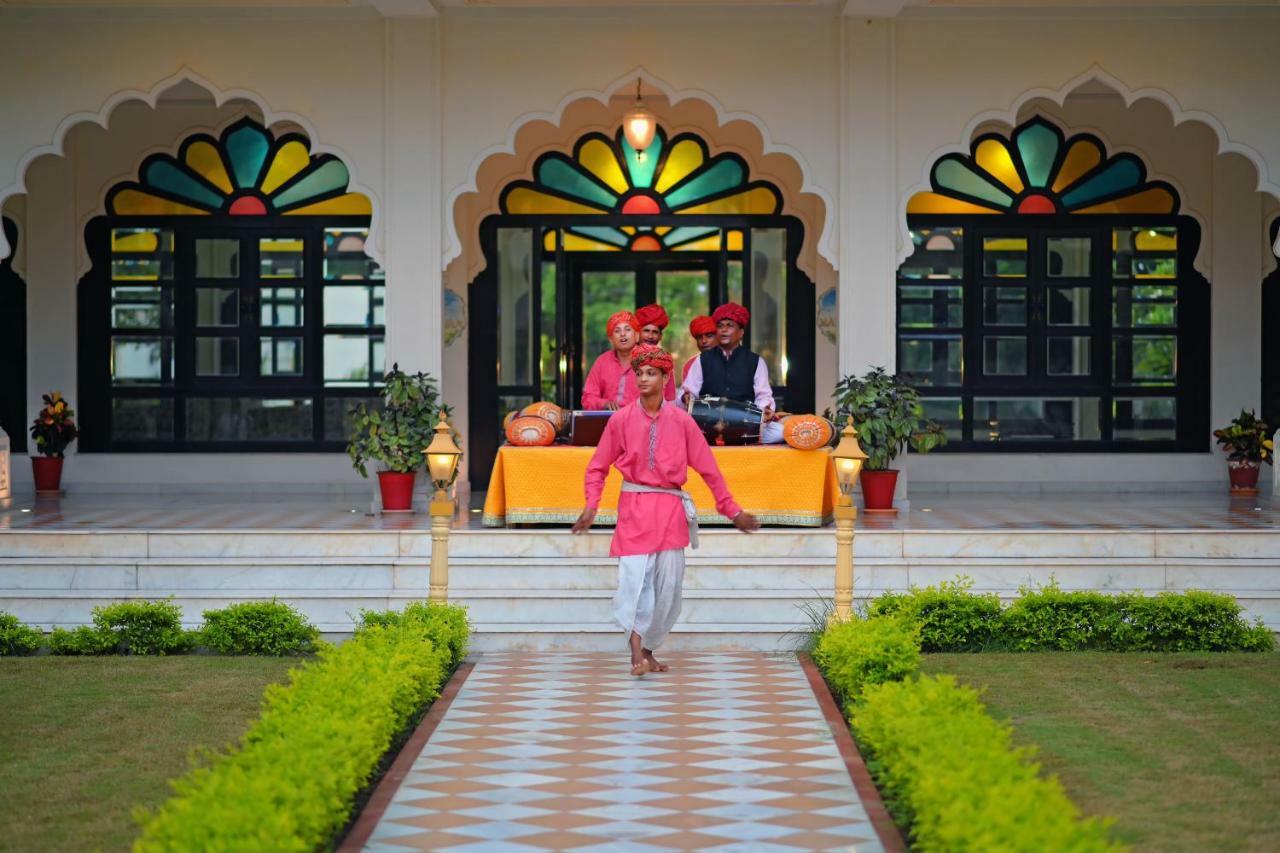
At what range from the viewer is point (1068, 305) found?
14.3m

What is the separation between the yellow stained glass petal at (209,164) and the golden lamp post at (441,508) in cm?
618

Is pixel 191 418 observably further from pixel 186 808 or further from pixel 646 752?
pixel 186 808

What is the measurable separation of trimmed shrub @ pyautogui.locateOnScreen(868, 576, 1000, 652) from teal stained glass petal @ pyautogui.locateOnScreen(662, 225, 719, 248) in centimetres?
624

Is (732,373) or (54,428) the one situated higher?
(732,373)

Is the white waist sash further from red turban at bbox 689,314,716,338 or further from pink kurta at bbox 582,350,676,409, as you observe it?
red turban at bbox 689,314,716,338

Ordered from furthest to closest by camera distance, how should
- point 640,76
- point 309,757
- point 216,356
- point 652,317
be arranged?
point 216,356, point 640,76, point 652,317, point 309,757

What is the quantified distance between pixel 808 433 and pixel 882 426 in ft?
4.38

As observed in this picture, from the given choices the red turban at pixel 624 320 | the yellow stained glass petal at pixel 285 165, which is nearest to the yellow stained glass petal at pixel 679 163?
the yellow stained glass petal at pixel 285 165

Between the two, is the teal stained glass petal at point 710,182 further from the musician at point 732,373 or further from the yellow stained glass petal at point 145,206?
the yellow stained glass petal at point 145,206

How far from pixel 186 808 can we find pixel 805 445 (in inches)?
263

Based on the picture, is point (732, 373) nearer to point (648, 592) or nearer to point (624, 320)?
point (624, 320)

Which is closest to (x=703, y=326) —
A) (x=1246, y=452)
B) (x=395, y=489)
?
(x=395, y=489)

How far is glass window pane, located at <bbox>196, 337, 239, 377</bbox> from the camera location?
14312mm

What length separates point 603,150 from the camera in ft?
46.4
